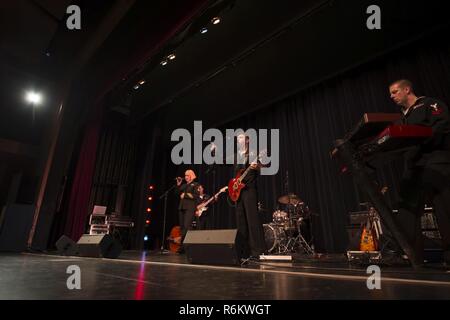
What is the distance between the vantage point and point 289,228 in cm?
429

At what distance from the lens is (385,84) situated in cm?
488

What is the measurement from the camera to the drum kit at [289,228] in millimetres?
4355

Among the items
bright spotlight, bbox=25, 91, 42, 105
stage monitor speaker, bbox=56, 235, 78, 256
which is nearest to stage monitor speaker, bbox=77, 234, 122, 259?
stage monitor speaker, bbox=56, 235, 78, 256

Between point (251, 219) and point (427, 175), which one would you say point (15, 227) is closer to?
point (251, 219)

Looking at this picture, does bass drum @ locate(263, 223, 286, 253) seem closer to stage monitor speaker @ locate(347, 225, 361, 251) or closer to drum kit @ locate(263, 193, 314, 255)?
drum kit @ locate(263, 193, 314, 255)

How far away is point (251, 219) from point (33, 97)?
6007mm

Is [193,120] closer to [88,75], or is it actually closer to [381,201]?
[88,75]

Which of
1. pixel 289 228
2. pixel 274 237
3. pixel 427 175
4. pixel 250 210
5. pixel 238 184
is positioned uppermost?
pixel 238 184

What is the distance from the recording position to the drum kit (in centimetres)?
436

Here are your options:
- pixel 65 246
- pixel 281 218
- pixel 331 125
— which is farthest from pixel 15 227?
pixel 331 125

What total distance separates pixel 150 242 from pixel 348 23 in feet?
21.9

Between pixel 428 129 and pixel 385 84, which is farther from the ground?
Answer: pixel 385 84
